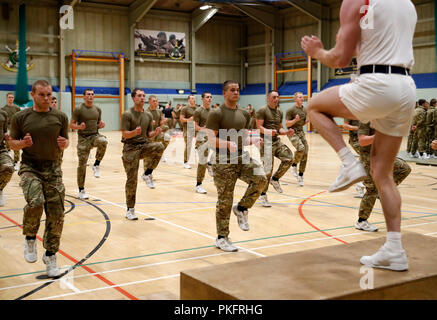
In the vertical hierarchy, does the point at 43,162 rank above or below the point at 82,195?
above

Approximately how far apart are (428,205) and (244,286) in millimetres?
7537

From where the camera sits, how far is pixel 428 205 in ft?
32.2

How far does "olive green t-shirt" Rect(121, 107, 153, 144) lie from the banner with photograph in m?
25.9

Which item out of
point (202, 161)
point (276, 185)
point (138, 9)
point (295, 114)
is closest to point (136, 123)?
point (202, 161)

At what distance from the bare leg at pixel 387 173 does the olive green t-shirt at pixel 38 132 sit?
3465mm

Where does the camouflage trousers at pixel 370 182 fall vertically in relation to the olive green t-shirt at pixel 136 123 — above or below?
below

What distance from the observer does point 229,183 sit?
21.3 feet

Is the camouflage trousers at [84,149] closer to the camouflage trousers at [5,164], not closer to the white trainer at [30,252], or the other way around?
the camouflage trousers at [5,164]

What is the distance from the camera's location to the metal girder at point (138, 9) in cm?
3077

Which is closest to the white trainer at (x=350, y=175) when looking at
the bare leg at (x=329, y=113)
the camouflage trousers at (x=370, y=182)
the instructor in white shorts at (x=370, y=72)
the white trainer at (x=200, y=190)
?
the instructor in white shorts at (x=370, y=72)

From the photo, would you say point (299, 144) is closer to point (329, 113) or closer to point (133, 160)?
point (133, 160)

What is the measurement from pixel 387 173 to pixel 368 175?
3.88m

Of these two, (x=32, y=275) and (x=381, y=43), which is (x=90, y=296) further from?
(x=381, y=43)
